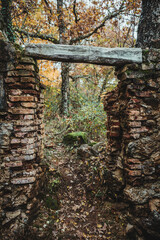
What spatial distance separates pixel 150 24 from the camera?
9.66ft

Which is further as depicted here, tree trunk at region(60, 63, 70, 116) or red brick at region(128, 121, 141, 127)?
tree trunk at region(60, 63, 70, 116)

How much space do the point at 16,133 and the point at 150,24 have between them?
11.6ft

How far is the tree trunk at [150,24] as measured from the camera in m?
2.90

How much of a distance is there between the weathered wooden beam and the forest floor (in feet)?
8.17

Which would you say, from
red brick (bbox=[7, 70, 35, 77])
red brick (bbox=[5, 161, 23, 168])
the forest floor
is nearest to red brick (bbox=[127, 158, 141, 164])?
the forest floor

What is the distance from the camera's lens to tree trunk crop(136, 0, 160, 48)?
9.50 ft

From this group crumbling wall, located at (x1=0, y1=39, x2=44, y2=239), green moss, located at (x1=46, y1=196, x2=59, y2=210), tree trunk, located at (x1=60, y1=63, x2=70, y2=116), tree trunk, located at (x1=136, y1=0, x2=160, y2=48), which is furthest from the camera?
tree trunk, located at (x1=60, y1=63, x2=70, y2=116)

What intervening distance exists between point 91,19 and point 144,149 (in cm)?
703

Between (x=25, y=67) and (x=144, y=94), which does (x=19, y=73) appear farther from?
(x=144, y=94)

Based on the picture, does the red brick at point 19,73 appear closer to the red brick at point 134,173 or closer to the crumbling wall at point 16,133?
the crumbling wall at point 16,133

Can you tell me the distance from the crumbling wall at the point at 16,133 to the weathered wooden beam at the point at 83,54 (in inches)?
8.2

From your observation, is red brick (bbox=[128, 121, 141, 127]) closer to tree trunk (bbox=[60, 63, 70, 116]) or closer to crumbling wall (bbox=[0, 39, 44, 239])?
crumbling wall (bbox=[0, 39, 44, 239])

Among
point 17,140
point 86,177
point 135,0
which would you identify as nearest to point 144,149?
point 86,177

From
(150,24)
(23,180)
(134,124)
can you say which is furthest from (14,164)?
(150,24)
